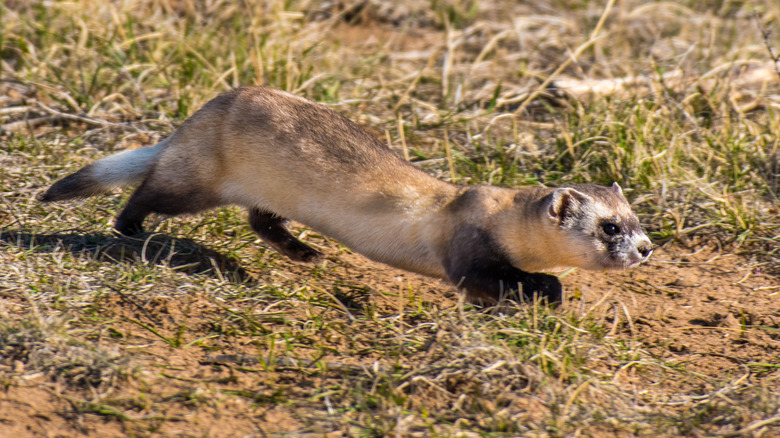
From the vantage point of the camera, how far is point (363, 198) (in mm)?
4285

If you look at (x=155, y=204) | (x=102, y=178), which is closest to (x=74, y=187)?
(x=102, y=178)

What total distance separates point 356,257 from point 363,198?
75cm

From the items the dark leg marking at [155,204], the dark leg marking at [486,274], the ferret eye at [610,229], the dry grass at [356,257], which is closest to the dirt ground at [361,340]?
the dry grass at [356,257]

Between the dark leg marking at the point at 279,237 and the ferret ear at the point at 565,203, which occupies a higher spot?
the ferret ear at the point at 565,203

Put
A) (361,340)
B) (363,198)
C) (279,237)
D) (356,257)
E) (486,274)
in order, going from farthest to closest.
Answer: (356,257), (279,237), (363,198), (486,274), (361,340)

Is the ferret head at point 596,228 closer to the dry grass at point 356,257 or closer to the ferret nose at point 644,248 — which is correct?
the ferret nose at point 644,248

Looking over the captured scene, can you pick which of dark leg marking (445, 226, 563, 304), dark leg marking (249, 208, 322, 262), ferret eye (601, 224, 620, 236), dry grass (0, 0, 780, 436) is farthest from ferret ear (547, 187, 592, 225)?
dark leg marking (249, 208, 322, 262)

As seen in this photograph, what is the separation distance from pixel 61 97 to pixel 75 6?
116 cm

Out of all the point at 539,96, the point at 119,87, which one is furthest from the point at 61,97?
the point at 539,96

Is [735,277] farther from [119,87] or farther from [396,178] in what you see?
[119,87]

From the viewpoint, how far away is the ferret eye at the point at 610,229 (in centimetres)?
414

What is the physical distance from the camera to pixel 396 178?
14.3 feet

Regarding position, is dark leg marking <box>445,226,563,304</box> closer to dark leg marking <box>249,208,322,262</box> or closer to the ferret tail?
dark leg marking <box>249,208,322,262</box>

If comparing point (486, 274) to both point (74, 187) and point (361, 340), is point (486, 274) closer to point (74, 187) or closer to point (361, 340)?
point (361, 340)
